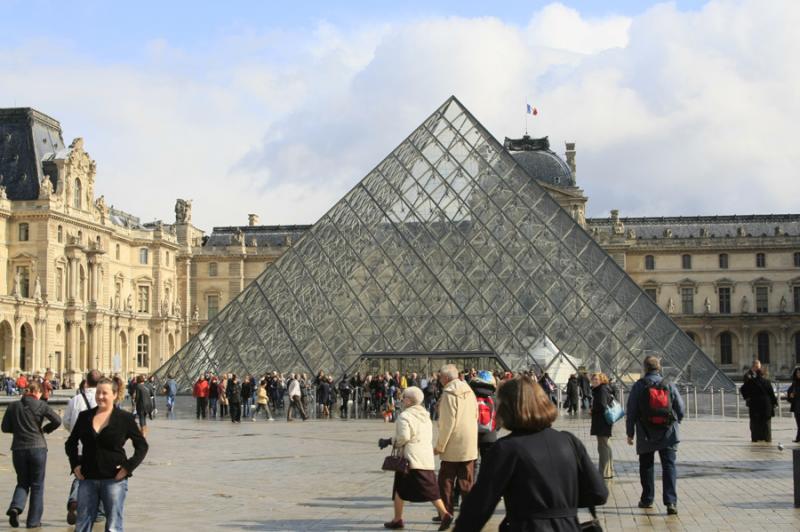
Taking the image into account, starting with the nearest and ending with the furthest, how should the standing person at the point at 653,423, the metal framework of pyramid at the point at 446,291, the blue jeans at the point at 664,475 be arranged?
the blue jeans at the point at 664,475 → the standing person at the point at 653,423 → the metal framework of pyramid at the point at 446,291

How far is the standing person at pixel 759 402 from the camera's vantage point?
625 inches

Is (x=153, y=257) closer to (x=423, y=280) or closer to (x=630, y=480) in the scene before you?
(x=423, y=280)

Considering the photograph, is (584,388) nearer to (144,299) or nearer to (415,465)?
(415,465)

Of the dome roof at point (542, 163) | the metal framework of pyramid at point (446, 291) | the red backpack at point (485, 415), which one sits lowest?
the red backpack at point (485, 415)

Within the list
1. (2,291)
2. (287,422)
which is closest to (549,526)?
(287,422)

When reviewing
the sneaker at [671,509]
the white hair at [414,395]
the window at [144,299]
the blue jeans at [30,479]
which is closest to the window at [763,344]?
the window at [144,299]

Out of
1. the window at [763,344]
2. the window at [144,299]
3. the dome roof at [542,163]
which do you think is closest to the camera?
the window at [144,299]

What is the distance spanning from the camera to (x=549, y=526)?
13.8 ft

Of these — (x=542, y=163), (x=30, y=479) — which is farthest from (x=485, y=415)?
(x=542, y=163)

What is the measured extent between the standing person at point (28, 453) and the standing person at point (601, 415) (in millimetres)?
4953

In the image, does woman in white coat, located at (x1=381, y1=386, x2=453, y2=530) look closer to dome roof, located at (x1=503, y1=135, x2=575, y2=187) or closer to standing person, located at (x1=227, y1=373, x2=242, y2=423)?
standing person, located at (x1=227, y1=373, x2=242, y2=423)

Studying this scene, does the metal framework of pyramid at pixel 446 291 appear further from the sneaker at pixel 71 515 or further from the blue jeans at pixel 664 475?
the sneaker at pixel 71 515

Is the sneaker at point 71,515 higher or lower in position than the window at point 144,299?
lower

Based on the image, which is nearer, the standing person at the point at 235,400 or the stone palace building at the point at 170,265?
the standing person at the point at 235,400
